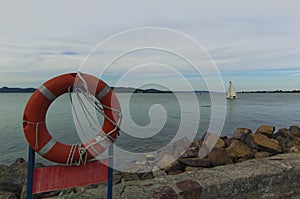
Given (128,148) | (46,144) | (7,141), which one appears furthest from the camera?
(7,141)

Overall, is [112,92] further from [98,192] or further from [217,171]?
[217,171]

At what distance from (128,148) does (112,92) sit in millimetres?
6035

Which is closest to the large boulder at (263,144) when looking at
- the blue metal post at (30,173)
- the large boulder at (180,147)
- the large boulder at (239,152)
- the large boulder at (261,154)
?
the large boulder at (261,154)

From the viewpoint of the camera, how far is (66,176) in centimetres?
173

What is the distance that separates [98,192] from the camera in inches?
83.1

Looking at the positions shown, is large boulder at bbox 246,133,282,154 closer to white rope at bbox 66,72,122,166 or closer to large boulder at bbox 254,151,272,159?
large boulder at bbox 254,151,272,159

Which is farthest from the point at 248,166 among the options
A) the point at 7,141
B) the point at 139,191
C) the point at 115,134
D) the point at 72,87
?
the point at 7,141

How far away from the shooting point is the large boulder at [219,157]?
4012 mm

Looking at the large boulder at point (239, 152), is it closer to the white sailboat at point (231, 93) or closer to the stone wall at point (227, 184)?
the stone wall at point (227, 184)

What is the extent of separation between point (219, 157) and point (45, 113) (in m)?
3.11

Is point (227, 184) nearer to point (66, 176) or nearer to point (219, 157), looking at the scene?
point (66, 176)

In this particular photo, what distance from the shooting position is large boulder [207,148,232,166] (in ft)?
13.2

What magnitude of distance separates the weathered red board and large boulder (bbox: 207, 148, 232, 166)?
257cm

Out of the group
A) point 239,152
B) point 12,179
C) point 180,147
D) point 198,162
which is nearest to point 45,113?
point 12,179
